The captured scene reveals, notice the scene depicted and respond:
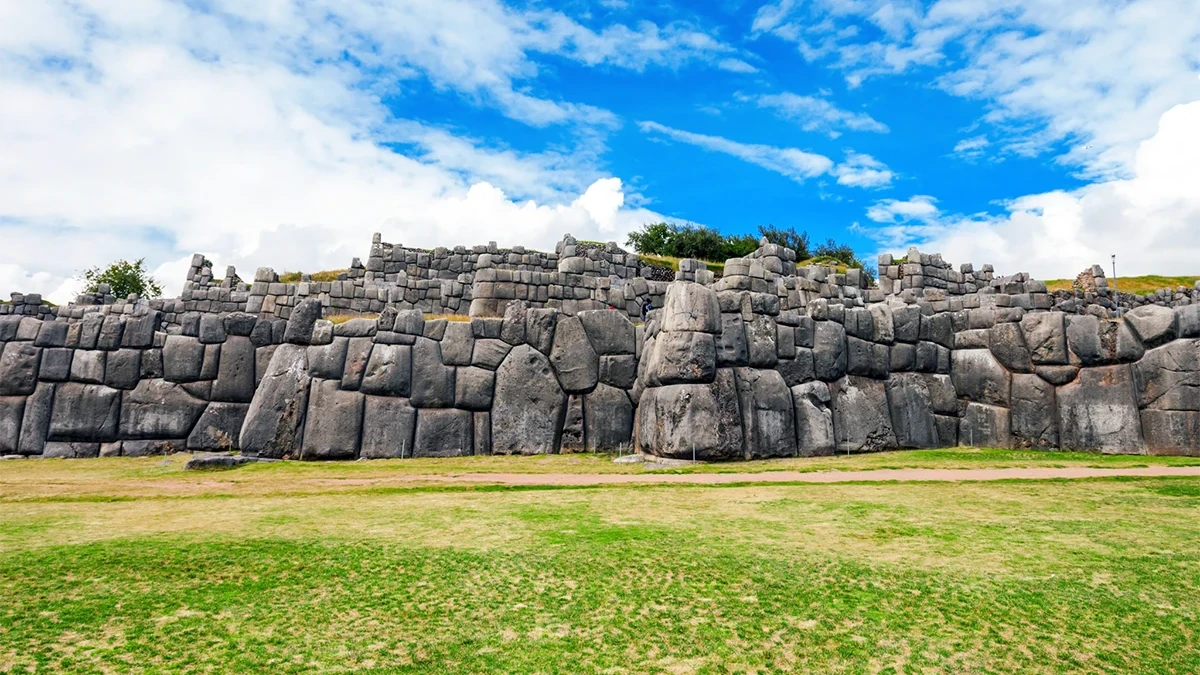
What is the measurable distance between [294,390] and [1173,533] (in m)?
14.5

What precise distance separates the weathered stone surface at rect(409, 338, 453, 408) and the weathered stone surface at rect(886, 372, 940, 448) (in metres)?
9.99

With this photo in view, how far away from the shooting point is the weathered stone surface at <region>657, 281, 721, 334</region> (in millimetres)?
A: 13990

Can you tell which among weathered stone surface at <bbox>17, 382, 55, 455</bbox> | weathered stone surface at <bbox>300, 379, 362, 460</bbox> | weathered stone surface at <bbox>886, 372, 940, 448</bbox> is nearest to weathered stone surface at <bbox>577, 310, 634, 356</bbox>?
weathered stone surface at <bbox>300, 379, 362, 460</bbox>

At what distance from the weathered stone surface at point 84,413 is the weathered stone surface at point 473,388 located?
24.8ft

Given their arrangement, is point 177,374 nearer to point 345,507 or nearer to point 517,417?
point 517,417

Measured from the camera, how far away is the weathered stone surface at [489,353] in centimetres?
1552

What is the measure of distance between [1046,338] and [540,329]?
11390 millimetres

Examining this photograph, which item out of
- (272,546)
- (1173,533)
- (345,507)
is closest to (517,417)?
(345,507)

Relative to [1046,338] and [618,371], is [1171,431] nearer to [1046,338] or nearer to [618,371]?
[1046,338]

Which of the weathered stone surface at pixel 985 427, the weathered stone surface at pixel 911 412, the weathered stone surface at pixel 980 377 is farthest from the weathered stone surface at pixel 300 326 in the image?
the weathered stone surface at pixel 985 427

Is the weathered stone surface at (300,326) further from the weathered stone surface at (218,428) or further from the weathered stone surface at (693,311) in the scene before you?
the weathered stone surface at (693,311)

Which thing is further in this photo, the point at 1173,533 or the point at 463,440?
the point at 463,440

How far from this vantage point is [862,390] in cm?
1567

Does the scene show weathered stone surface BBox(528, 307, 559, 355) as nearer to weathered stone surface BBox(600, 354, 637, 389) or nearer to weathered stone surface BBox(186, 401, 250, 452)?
weathered stone surface BBox(600, 354, 637, 389)
